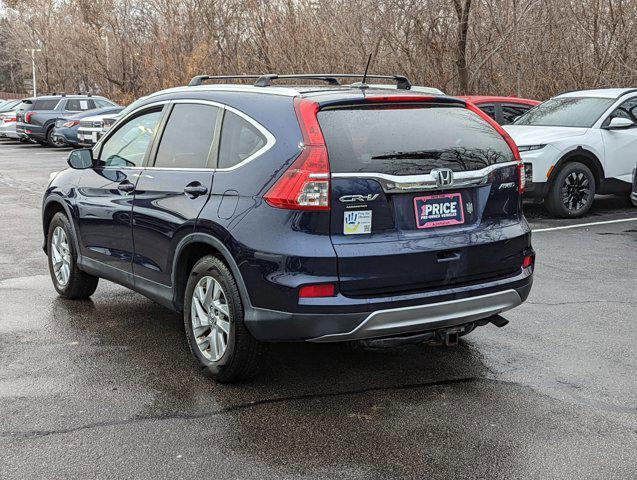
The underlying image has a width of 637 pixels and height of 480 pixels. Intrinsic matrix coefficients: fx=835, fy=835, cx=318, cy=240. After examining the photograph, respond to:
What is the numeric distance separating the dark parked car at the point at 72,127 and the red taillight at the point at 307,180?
23.7m

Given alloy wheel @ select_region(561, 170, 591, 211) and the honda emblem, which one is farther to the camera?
alloy wheel @ select_region(561, 170, 591, 211)

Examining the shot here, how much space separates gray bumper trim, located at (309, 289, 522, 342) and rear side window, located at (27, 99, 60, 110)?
27.9 m

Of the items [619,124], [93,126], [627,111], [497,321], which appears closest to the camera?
[497,321]

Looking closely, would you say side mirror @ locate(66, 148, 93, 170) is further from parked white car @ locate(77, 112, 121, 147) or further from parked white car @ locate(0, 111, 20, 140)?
parked white car @ locate(0, 111, 20, 140)

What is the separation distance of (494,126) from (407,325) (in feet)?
4.96

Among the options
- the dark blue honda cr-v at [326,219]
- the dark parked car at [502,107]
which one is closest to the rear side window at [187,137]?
the dark blue honda cr-v at [326,219]

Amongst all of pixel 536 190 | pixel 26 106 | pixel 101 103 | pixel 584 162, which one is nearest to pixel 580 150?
pixel 584 162

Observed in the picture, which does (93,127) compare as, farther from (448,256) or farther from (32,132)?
(448,256)

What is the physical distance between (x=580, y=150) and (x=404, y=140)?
7.61 m

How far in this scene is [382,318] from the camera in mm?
4383

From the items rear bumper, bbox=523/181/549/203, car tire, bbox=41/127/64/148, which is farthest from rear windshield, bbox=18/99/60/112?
rear bumper, bbox=523/181/549/203

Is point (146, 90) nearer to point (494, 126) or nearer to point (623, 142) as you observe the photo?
point (623, 142)

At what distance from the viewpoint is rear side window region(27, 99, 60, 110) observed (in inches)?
1186

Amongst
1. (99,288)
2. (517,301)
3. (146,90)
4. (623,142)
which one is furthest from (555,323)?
(146,90)
